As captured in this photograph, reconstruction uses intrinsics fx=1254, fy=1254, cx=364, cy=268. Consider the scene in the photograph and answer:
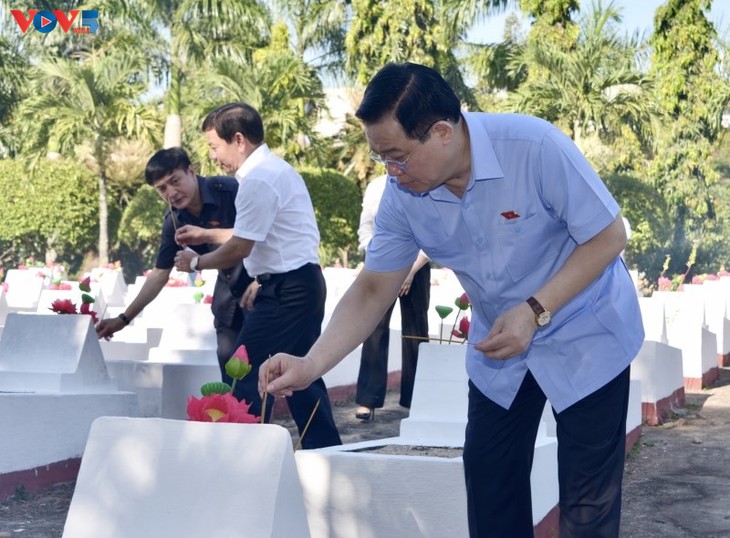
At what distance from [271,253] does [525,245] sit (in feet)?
8.55

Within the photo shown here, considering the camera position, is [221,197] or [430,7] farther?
[430,7]

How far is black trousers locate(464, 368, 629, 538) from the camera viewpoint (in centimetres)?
294

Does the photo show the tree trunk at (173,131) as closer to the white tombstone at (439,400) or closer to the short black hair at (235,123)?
the short black hair at (235,123)

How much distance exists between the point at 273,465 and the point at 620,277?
984 mm

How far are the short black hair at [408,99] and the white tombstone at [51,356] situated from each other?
4.07 meters

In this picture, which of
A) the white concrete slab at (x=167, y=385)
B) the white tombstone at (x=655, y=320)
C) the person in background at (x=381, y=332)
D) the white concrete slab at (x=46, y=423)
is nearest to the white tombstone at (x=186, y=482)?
the white concrete slab at (x=46, y=423)

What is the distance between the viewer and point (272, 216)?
5.28 meters

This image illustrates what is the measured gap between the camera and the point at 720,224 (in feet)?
94.5

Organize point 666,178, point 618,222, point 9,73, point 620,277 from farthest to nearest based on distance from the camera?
1. point 9,73
2. point 666,178
3. point 620,277
4. point 618,222

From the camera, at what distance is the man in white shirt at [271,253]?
207 inches

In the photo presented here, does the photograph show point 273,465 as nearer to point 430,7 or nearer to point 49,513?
point 49,513

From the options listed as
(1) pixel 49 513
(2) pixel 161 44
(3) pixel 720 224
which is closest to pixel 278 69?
(2) pixel 161 44

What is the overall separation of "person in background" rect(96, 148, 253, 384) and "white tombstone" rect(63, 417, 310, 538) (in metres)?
2.81

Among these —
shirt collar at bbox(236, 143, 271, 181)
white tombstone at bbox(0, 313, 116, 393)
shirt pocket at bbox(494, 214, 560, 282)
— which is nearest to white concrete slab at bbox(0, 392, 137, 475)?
white tombstone at bbox(0, 313, 116, 393)
